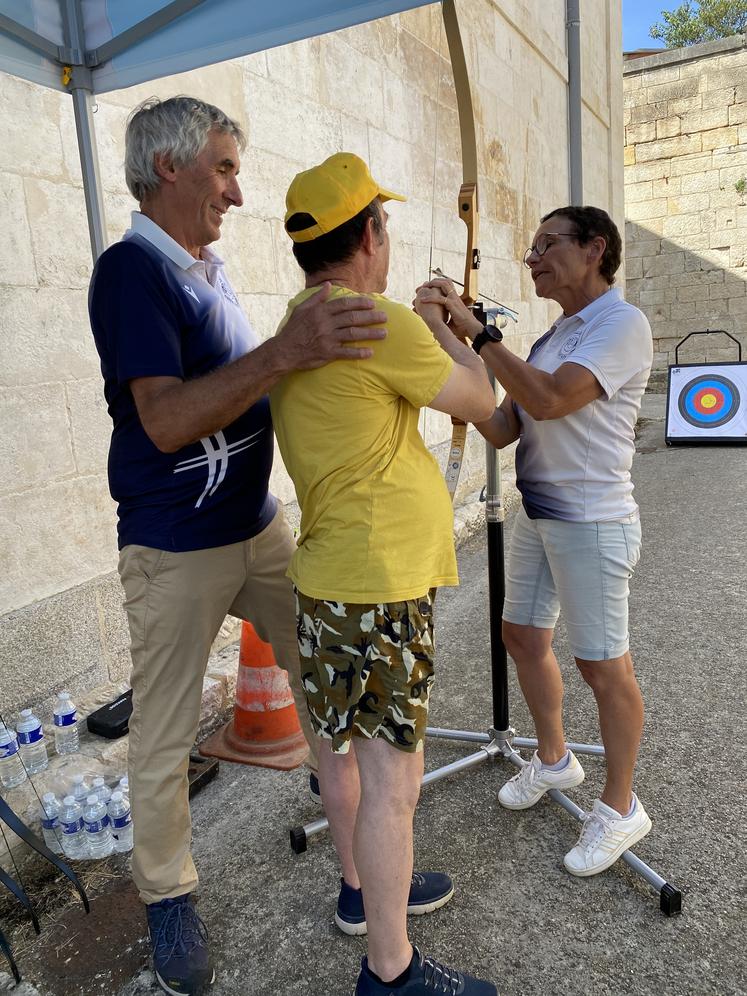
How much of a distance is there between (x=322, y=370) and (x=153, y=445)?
1.59ft

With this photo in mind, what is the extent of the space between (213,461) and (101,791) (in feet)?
3.82

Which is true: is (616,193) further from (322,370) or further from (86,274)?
(322,370)

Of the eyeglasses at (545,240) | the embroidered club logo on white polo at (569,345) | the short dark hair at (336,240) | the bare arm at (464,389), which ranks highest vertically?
the eyeglasses at (545,240)

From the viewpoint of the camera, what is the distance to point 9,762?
227cm

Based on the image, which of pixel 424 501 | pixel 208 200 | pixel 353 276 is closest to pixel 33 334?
pixel 208 200

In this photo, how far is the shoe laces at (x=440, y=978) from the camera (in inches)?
59.8

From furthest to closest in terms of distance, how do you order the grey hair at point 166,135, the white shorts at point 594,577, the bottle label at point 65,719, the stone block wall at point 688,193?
1. the stone block wall at point 688,193
2. the bottle label at point 65,719
3. the white shorts at point 594,577
4. the grey hair at point 166,135

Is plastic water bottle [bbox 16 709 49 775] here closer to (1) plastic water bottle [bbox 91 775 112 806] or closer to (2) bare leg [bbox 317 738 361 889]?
(1) plastic water bottle [bbox 91 775 112 806]

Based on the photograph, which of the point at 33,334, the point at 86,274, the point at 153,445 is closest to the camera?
the point at 153,445

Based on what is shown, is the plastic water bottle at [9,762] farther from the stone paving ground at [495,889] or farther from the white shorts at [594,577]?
the white shorts at [594,577]

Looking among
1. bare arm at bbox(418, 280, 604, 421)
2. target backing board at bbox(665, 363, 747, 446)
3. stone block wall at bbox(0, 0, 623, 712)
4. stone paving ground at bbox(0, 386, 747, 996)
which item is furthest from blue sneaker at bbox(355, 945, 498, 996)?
target backing board at bbox(665, 363, 747, 446)

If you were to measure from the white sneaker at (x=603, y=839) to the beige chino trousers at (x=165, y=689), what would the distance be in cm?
98

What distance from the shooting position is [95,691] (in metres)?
2.84

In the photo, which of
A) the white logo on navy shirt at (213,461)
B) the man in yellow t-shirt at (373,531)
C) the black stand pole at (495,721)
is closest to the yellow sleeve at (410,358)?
the man in yellow t-shirt at (373,531)
